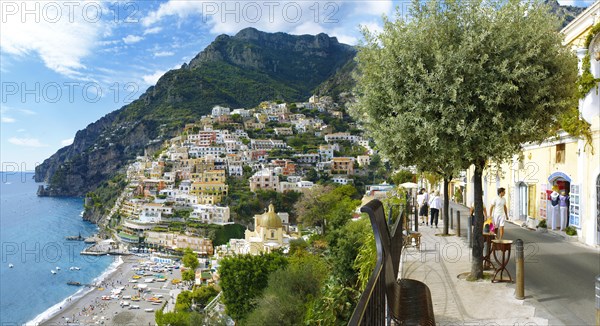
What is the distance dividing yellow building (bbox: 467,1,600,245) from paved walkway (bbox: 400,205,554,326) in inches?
76.1

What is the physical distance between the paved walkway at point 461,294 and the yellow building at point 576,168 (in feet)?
6.34

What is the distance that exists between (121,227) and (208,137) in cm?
4158

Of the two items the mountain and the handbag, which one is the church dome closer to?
the handbag

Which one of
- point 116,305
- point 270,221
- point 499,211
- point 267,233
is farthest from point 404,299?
point 116,305

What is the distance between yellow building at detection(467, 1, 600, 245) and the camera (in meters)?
10.1

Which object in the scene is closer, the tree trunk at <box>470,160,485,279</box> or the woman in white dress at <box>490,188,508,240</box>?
the tree trunk at <box>470,160,485,279</box>

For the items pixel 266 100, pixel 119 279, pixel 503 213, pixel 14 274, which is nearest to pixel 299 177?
pixel 119 279

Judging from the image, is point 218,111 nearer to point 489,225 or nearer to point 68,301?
point 68,301

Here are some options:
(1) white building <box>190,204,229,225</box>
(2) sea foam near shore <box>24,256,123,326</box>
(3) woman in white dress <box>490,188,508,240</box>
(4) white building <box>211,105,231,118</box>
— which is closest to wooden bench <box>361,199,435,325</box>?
(3) woman in white dress <box>490,188,508,240</box>

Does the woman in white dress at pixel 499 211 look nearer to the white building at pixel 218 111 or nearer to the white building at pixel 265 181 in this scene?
the white building at pixel 265 181

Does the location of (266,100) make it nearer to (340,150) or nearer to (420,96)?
(340,150)

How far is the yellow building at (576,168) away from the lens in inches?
399

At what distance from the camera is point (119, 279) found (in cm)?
6481

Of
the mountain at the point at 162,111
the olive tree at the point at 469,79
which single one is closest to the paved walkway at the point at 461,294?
the olive tree at the point at 469,79
